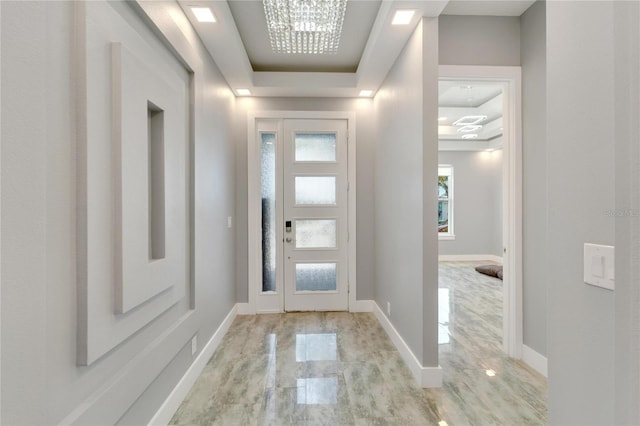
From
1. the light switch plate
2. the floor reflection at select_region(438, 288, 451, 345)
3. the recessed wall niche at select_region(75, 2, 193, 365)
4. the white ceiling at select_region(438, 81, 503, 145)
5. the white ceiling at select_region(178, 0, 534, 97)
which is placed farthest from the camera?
the white ceiling at select_region(438, 81, 503, 145)

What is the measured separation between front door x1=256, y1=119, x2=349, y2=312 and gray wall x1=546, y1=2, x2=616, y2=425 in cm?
288

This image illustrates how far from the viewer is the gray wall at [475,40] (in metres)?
2.58

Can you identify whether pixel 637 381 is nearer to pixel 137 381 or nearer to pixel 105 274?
pixel 105 274

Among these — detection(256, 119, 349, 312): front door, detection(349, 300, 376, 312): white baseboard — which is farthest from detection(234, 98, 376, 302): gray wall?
detection(256, 119, 349, 312): front door

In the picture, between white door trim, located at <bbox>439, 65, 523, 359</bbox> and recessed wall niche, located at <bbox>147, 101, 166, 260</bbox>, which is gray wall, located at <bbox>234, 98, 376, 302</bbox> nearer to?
white door trim, located at <bbox>439, 65, 523, 359</bbox>

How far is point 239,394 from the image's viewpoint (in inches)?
83.1

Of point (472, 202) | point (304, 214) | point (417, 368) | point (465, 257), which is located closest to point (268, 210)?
point (304, 214)

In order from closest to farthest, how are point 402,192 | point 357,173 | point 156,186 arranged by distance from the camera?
1. point 156,186
2. point 402,192
3. point 357,173

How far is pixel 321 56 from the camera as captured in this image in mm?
3238

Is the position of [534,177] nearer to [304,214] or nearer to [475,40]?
[475,40]

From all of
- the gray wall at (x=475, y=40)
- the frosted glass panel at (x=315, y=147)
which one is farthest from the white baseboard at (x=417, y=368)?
the gray wall at (x=475, y=40)

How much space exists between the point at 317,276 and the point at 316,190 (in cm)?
110

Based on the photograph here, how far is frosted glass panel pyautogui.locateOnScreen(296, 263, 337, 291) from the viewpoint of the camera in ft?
12.8

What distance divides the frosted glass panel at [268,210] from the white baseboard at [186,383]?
0.87m
